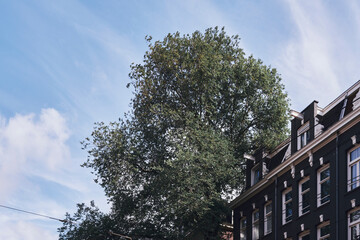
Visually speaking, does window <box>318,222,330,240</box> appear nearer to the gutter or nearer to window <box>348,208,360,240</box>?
window <box>348,208,360,240</box>

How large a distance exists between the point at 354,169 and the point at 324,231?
4054 millimetres

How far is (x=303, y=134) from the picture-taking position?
116 ft

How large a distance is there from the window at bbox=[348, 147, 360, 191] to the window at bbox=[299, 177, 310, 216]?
14.5 ft

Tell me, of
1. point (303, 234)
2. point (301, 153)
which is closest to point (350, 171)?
point (301, 153)

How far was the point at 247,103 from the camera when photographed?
50562mm

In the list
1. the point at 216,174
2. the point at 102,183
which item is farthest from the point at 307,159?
the point at 102,183

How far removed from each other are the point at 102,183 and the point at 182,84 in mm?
10841

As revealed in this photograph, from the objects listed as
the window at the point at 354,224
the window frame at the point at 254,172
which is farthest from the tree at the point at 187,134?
the window at the point at 354,224

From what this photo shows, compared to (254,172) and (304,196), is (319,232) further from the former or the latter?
(254,172)

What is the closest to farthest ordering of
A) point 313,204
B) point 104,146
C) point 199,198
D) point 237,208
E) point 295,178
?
point 313,204 → point 295,178 → point 199,198 → point 237,208 → point 104,146

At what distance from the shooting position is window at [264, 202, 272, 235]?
127ft

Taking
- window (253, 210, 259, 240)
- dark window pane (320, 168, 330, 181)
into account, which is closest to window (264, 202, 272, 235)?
window (253, 210, 259, 240)

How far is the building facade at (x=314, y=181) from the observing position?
29188 mm

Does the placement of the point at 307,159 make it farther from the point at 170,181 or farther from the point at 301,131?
the point at 170,181
